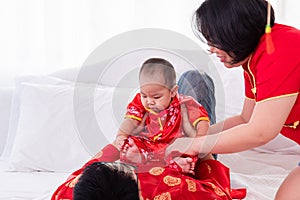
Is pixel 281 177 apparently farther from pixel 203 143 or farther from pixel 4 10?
pixel 4 10

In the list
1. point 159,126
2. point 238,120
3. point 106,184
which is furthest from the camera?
point 238,120

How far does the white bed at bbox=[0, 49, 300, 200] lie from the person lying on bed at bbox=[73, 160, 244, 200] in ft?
1.19

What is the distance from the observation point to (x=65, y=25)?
2.52 metres

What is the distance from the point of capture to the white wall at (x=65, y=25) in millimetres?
2502

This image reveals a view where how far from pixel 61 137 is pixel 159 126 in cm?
74

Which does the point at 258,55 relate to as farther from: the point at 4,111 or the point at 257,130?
the point at 4,111

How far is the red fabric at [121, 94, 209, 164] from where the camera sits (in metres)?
1.39

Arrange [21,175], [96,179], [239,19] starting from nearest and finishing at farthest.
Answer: [96,179] < [239,19] < [21,175]

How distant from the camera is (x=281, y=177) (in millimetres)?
1889

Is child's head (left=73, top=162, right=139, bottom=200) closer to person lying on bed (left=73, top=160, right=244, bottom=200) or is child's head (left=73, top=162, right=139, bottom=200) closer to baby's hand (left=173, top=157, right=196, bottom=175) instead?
person lying on bed (left=73, top=160, right=244, bottom=200)

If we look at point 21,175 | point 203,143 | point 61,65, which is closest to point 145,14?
point 61,65

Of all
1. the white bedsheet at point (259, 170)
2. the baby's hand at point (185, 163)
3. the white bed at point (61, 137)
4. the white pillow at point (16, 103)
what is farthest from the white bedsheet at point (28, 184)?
the white bedsheet at point (259, 170)

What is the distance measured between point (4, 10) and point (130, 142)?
4.45ft

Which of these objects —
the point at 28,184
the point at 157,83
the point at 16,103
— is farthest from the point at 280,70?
A: the point at 16,103
